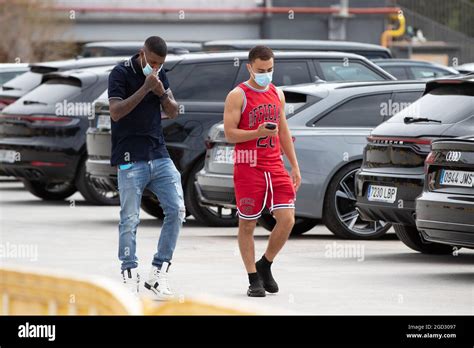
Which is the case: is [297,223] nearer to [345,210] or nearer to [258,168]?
[345,210]

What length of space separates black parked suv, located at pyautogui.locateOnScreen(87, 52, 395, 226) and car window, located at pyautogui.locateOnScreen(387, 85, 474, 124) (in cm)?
352

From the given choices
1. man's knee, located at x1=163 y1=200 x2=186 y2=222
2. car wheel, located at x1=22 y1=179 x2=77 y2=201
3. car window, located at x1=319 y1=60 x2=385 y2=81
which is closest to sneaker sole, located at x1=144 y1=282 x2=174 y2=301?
man's knee, located at x1=163 y1=200 x2=186 y2=222

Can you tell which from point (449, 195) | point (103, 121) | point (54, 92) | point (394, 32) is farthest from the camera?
point (394, 32)

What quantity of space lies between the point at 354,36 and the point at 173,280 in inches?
1482

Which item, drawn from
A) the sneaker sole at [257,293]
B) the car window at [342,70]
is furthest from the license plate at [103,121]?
the sneaker sole at [257,293]

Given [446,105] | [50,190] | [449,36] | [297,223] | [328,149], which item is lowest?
[449,36]

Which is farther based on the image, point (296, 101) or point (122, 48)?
point (122, 48)

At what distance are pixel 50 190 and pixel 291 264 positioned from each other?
843 cm

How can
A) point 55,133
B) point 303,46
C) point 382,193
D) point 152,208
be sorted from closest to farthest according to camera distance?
1. point 382,193
2. point 152,208
3. point 55,133
4. point 303,46

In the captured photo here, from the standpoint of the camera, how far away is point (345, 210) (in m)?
13.7

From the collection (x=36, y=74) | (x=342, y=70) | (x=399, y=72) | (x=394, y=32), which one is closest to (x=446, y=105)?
(x=342, y=70)

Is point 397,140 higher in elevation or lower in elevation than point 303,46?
higher

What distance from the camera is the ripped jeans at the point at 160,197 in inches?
384
